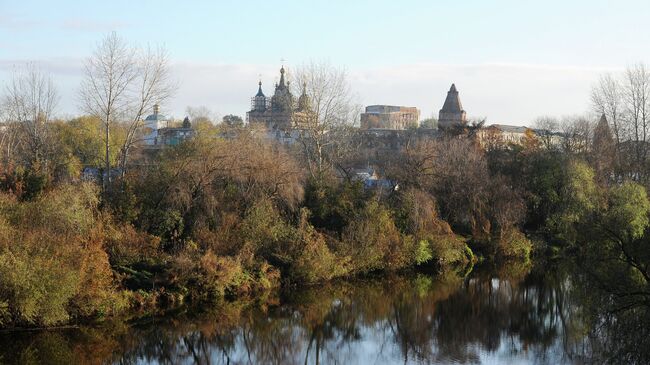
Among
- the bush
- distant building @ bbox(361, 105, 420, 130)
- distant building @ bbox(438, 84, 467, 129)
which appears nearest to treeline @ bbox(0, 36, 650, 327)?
the bush

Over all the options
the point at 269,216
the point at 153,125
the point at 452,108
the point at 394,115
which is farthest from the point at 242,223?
the point at 394,115

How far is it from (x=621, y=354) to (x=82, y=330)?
44.4 ft

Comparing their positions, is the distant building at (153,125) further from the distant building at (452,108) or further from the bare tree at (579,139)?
the distant building at (452,108)

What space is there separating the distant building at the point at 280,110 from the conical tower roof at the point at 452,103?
67.6 feet

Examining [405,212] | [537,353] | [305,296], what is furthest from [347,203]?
[537,353]

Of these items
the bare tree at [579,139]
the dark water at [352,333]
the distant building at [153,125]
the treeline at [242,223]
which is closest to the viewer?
the dark water at [352,333]

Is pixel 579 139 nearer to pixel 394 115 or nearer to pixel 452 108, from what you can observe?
pixel 452 108

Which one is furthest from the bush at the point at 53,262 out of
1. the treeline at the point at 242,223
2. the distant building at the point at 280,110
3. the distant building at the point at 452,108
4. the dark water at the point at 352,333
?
the distant building at the point at 452,108

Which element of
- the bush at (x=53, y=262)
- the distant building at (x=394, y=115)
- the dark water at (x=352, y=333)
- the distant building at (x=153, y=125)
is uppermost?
the distant building at (x=394, y=115)

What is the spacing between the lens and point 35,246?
2017 centimetres

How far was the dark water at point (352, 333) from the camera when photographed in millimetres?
18594

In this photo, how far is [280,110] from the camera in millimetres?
75062

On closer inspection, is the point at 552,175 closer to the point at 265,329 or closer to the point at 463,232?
the point at 463,232

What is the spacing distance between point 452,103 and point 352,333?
68.2 metres
